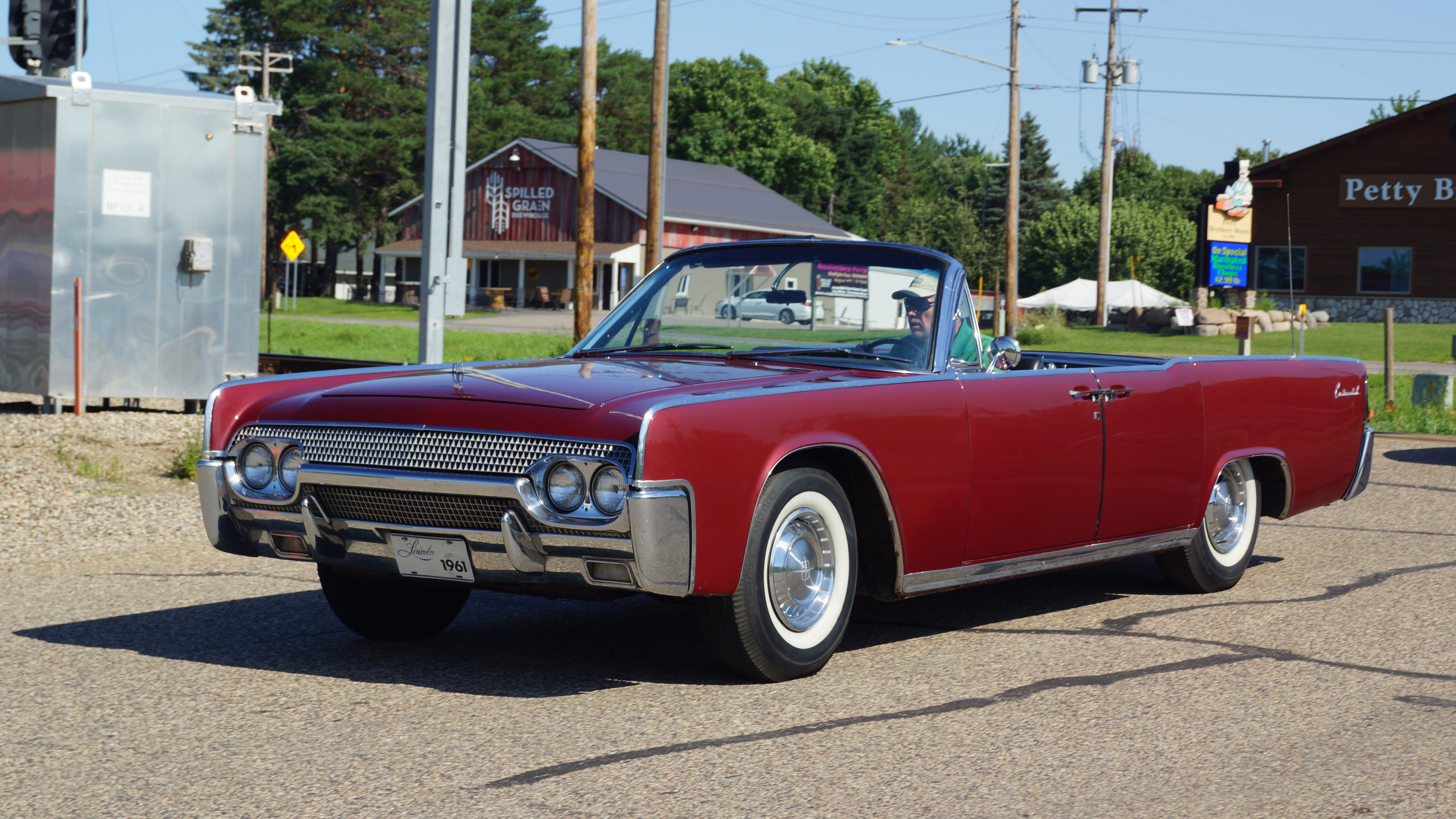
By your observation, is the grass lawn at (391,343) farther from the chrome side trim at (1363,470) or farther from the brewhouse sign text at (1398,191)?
the brewhouse sign text at (1398,191)

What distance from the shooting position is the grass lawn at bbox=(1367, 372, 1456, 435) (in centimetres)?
1733

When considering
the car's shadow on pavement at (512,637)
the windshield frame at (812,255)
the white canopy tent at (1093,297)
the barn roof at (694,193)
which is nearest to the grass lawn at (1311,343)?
the barn roof at (694,193)

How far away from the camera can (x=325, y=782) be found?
3.97 metres

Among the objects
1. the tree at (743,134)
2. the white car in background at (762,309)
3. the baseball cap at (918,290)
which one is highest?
the tree at (743,134)

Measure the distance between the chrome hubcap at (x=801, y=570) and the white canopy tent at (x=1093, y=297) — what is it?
57021mm

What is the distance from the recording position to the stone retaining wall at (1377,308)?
45.4 meters

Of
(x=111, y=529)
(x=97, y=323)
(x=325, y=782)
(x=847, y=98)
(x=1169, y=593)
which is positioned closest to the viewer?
(x=325, y=782)

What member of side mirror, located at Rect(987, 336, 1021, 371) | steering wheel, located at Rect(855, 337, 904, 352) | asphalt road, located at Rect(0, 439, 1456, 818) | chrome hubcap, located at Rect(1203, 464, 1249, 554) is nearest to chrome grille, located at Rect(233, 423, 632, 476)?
asphalt road, located at Rect(0, 439, 1456, 818)

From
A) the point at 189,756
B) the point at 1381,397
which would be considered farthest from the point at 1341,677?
the point at 1381,397

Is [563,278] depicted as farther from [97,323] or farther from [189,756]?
[189,756]

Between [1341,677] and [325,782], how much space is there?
11.8 ft

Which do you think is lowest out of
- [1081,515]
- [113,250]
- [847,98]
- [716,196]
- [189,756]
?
[189,756]

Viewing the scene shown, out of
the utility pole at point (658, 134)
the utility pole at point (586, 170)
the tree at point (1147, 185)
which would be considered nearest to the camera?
the utility pole at point (586, 170)

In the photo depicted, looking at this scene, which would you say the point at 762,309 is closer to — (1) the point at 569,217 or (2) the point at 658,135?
(2) the point at 658,135
